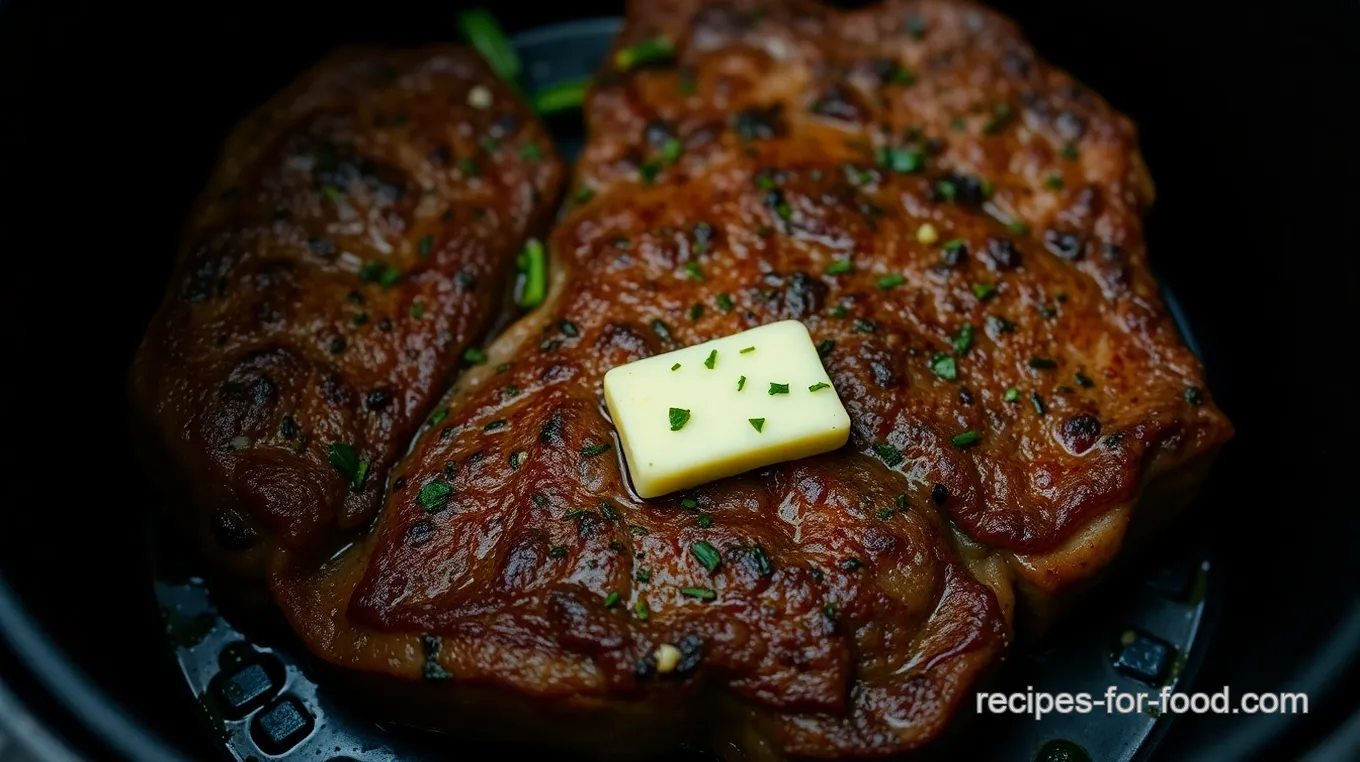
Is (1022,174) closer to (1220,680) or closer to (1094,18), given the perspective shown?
(1094,18)

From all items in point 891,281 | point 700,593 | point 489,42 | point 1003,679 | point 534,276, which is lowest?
point 1003,679

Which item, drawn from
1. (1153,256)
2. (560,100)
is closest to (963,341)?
(1153,256)

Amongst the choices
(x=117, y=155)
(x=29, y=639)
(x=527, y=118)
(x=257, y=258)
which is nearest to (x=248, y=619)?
(x=29, y=639)

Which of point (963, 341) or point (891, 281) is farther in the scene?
point (891, 281)

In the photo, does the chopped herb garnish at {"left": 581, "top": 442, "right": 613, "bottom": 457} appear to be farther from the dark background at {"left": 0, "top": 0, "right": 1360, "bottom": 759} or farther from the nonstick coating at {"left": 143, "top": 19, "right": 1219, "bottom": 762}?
the dark background at {"left": 0, "top": 0, "right": 1360, "bottom": 759}

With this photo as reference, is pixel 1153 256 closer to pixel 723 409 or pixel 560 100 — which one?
pixel 723 409
